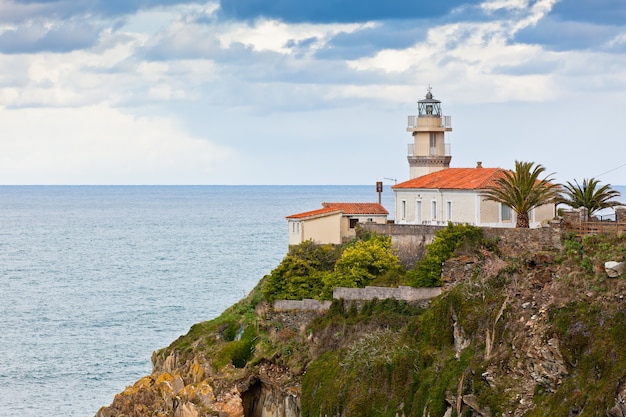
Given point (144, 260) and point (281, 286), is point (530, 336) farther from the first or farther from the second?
point (144, 260)

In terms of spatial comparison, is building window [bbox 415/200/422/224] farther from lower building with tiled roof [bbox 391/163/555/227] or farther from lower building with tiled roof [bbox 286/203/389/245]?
lower building with tiled roof [bbox 286/203/389/245]

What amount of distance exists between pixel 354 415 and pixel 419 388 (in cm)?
271

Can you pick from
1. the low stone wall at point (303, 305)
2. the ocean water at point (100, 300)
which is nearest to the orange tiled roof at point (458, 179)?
the low stone wall at point (303, 305)

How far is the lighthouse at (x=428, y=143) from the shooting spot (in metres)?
64.1

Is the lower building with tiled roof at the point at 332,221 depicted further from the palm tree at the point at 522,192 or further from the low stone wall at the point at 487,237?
the palm tree at the point at 522,192

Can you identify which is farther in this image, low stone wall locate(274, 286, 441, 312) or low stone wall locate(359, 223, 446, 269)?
low stone wall locate(359, 223, 446, 269)

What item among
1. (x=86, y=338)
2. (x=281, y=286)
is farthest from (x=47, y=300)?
(x=281, y=286)

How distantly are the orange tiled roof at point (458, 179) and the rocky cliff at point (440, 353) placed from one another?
7760 millimetres

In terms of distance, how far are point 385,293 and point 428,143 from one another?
17899 millimetres

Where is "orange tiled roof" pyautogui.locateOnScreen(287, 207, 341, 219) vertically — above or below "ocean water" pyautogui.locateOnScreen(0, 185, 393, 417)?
above

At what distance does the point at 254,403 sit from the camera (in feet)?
160

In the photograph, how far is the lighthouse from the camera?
6406cm

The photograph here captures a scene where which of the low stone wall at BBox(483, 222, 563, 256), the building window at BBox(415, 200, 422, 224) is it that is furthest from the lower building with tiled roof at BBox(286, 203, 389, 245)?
the low stone wall at BBox(483, 222, 563, 256)

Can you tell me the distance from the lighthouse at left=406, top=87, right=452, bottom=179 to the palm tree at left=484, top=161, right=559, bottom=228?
13034 millimetres
